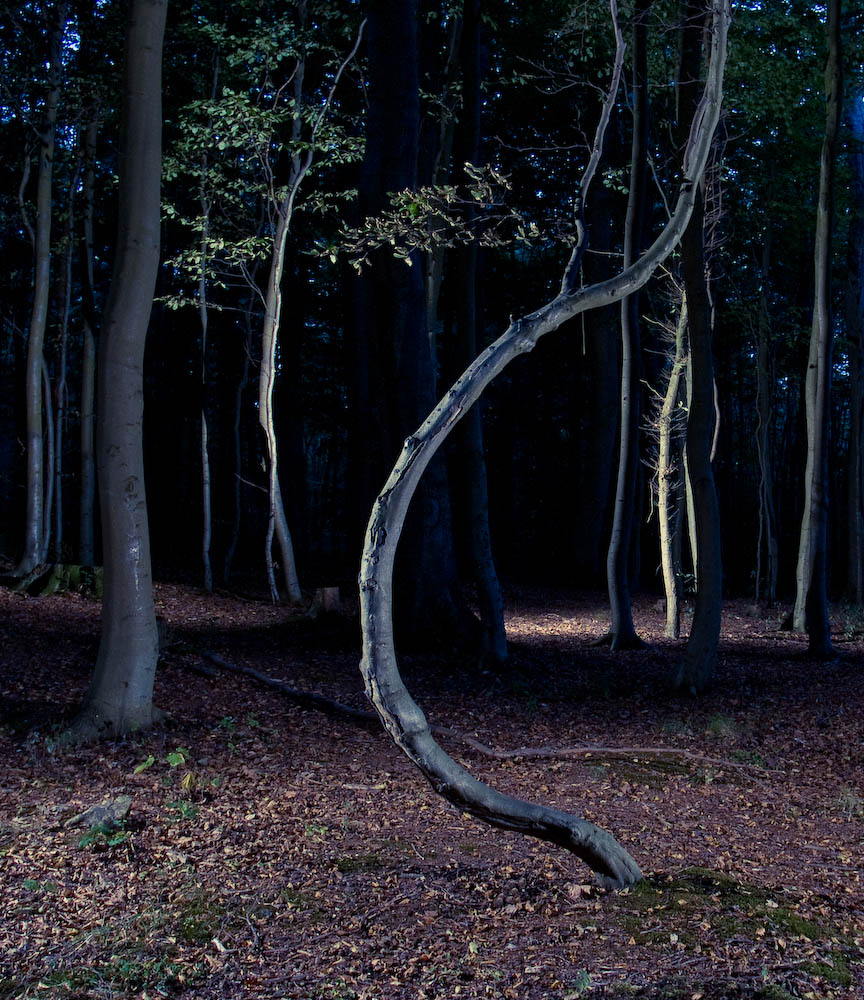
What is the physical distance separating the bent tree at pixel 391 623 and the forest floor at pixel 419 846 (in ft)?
1.28

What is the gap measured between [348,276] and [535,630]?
895 cm

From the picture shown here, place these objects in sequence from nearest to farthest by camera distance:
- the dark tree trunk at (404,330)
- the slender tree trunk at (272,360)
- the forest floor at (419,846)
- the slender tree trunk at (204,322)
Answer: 1. the forest floor at (419,846)
2. the dark tree trunk at (404,330)
3. the slender tree trunk at (272,360)
4. the slender tree trunk at (204,322)

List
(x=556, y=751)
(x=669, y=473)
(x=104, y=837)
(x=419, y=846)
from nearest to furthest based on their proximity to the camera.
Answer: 1. (x=104, y=837)
2. (x=419, y=846)
3. (x=556, y=751)
4. (x=669, y=473)

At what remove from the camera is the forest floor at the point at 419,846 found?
390 cm

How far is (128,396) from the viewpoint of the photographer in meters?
7.28

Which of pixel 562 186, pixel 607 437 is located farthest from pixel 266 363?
pixel 562 186

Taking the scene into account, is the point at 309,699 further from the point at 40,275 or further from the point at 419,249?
the point at 40,275

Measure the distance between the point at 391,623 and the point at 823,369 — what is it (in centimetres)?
1088

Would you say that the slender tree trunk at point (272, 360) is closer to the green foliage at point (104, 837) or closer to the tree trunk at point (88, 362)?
the tree trunk at point (88, 362)

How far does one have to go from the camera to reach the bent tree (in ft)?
13.0

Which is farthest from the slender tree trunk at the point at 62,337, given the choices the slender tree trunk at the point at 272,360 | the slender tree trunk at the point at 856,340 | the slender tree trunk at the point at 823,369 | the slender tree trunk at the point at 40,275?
the slender tree trunk at the point at 856,340

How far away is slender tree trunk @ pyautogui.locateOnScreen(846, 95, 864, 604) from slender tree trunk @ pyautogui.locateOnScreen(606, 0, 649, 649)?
898 centimetres

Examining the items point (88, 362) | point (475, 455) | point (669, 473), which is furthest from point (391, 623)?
point (88, 362)

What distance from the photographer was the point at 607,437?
79.6ft
